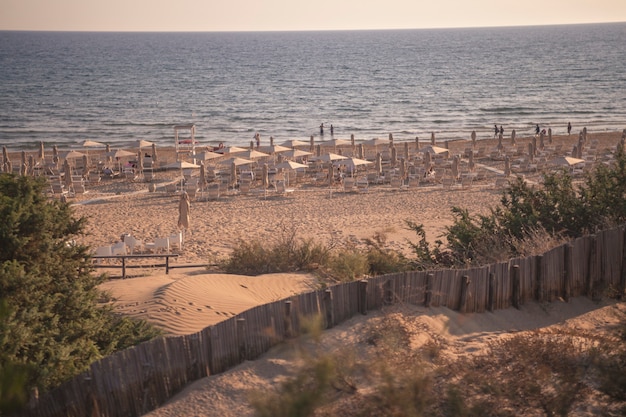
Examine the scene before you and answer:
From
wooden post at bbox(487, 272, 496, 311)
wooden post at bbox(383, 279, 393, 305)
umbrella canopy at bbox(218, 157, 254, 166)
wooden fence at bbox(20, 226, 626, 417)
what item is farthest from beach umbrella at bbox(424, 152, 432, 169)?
wooden post at bbox(383, 279, 393, 305)

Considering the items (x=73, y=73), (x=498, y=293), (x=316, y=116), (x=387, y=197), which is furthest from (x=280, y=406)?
(x=73, y=73)

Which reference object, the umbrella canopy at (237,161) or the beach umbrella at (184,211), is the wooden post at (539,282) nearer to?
the beach umbrella at (184,211)

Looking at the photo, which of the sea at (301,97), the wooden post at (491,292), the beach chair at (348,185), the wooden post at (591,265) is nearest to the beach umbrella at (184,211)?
the beach chair at (348,185)

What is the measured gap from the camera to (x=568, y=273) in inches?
353

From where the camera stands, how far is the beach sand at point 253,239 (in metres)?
6.94

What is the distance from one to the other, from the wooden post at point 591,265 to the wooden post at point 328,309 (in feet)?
12.0

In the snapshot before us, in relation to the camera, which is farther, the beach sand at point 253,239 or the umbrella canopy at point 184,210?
the umbrella canopy at point 184,210

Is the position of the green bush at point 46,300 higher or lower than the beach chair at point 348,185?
higher

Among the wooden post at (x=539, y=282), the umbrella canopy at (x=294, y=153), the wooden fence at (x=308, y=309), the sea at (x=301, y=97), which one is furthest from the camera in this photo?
the sea at (x=301, y=97)

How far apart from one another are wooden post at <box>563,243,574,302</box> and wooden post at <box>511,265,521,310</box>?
2.53 feet

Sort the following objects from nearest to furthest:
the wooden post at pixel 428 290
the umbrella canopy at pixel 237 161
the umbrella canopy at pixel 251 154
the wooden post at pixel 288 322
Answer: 1. the wooden post at pixel 288 322
2. the wooden post at pixel 428 290
3. the umbrella canopy at pixel 237 161
4. the umbrella canopy at pixel 251 154

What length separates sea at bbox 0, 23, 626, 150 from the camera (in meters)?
41.4

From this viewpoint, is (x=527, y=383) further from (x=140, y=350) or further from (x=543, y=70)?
(x=543, y=70)

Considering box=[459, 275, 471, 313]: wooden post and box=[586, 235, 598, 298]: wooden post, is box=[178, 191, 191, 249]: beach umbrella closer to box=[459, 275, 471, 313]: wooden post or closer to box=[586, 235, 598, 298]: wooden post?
box=[459, 275, 471, 313]: wooden post
